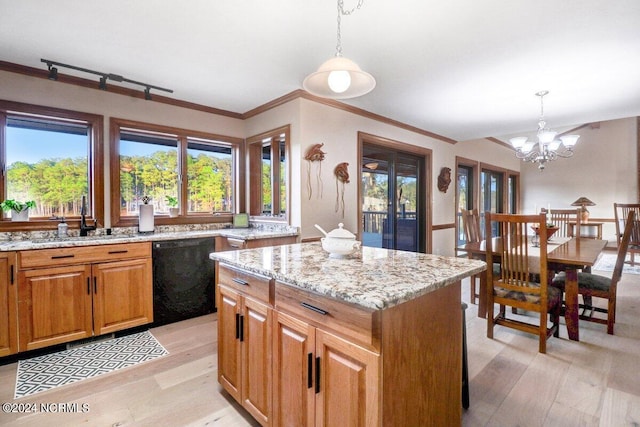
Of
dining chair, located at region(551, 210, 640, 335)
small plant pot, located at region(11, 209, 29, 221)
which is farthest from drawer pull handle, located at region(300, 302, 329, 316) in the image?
small plant pot, located at region(11, 209, 29, 221)

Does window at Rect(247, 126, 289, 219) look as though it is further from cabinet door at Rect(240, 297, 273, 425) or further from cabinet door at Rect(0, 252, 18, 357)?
cabinet door at Rect(0, 252, 18, 357)

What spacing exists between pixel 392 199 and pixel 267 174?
204 centimetres

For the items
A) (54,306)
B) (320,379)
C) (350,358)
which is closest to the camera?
(350,358)

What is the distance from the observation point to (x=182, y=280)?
10.4ft

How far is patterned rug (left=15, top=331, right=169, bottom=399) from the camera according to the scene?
84.4 inches

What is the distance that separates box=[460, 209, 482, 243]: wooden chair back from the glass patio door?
118cm

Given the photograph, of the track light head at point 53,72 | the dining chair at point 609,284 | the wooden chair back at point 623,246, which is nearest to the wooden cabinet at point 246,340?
the track light head at point 53,72

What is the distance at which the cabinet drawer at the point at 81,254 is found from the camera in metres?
2.41

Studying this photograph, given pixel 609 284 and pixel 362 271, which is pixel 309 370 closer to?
pixel 362 271

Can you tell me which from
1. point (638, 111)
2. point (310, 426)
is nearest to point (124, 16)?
point (310, 426)

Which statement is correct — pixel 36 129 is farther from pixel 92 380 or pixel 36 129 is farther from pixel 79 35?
pixel 92 380

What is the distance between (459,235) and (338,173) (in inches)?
159

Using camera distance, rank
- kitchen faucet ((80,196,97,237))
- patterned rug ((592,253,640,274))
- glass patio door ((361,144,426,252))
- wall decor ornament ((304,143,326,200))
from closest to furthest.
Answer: kitchen faucet ((80,196,97,237))
wall decor ornament ((304,143,326,200))
glass patio door ((361,144,426,252))
patterned rug ((592,253,640,274))

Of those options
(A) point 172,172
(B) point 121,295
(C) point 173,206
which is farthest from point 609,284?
(A) point 172,172
